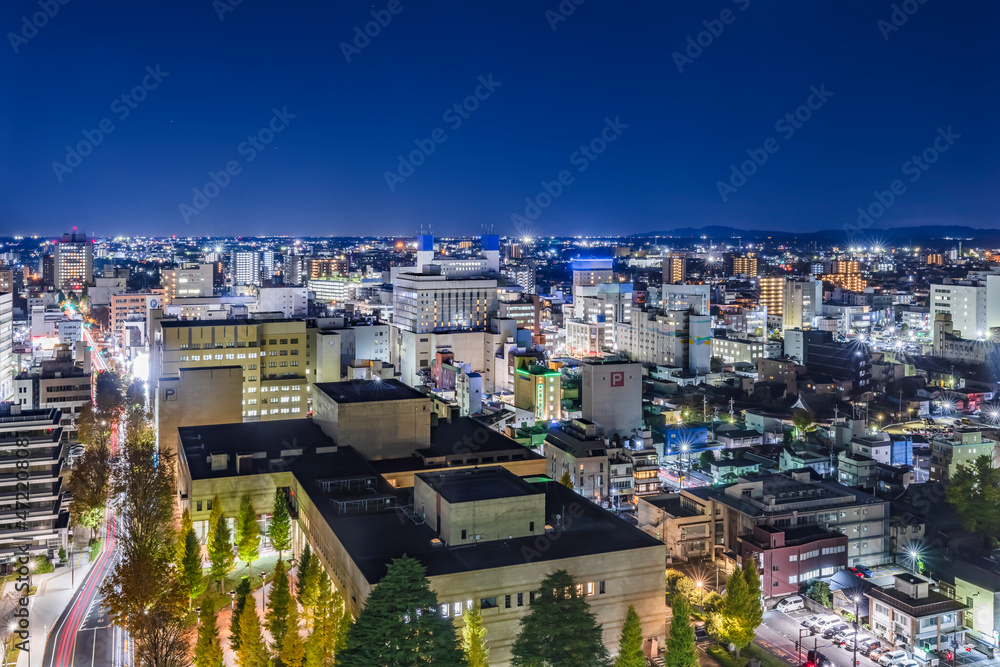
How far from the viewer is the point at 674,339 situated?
3256 cm

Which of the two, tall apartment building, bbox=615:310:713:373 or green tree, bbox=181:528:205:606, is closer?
green tree, bbox=181:528:205:606

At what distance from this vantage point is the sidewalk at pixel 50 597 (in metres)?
11.0

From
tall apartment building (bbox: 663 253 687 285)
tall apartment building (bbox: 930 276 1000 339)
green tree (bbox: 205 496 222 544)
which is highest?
tall apartment building (bbox: 663 253 687 285)

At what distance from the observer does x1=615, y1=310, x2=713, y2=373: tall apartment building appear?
31.8 metres

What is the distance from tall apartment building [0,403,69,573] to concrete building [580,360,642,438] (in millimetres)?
12583

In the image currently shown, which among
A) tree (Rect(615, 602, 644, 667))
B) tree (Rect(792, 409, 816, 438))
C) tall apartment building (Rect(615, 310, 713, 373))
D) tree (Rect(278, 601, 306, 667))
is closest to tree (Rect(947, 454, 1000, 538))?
tree (Rect(792, 409, 816, 438))

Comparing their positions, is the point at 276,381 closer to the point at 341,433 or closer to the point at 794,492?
the point at 341,433

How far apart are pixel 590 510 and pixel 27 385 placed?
16.8 m

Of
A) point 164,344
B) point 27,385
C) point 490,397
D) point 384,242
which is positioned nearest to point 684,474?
point 490,397

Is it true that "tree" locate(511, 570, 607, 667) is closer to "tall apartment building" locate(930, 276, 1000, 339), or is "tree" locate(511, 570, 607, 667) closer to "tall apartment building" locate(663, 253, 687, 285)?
"tall apartment building" locate(930, 276, 1000, 339)

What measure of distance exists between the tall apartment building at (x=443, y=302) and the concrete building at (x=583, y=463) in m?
13.6

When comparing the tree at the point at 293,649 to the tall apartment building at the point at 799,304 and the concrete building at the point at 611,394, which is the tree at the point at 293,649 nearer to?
the concrete building at the point at 611,394

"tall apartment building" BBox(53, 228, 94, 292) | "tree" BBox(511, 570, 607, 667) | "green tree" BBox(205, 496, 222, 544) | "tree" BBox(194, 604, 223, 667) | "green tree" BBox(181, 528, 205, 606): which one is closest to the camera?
"tree" BBox(511, 570, 607, 667)

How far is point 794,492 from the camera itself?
604 inches
